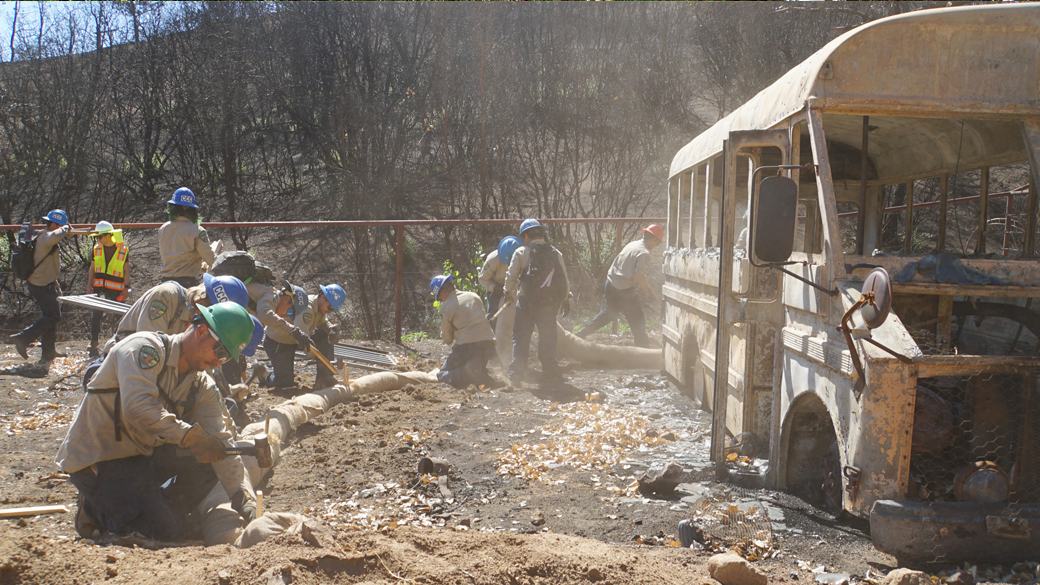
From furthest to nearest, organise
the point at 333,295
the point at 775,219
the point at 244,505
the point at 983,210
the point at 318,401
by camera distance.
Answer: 1. the point at 333,295
2. the point at 318,401
3. the point at 983,210
4. the point at 244,505
5. the point at 775,219

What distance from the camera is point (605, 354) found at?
9.49 meters

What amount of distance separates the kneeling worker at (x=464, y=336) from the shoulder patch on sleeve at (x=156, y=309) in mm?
3596

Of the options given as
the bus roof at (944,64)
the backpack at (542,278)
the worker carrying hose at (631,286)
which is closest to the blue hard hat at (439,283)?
the backpack at (542,278)

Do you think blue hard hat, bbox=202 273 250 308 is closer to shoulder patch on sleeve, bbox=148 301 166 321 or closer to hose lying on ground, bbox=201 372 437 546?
shoulder patch on sleeve, bbox=148 301 166 321

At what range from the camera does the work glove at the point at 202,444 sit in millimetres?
3926

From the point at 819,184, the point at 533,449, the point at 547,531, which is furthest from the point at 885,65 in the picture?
the point at 533,449

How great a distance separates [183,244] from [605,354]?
526 centimetres

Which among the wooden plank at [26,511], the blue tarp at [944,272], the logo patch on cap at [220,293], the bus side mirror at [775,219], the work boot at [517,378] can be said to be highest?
the bus side mirror at [775,219]

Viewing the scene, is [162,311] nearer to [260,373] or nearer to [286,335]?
[286,335]

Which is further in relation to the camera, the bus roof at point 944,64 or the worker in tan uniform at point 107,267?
the worker in tan uniform at point 107,267

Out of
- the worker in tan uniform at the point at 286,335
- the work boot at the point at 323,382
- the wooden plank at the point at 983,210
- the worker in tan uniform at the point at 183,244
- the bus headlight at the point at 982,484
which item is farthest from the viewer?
the work boot at the point at 323,382

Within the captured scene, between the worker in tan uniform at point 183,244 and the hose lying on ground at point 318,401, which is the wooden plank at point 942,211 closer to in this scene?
the hose lying on ground at point 318,401

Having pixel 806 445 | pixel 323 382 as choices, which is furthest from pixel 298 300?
pixel 806 445

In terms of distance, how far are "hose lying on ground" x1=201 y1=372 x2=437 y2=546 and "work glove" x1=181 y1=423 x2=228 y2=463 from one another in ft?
→ 1.22
